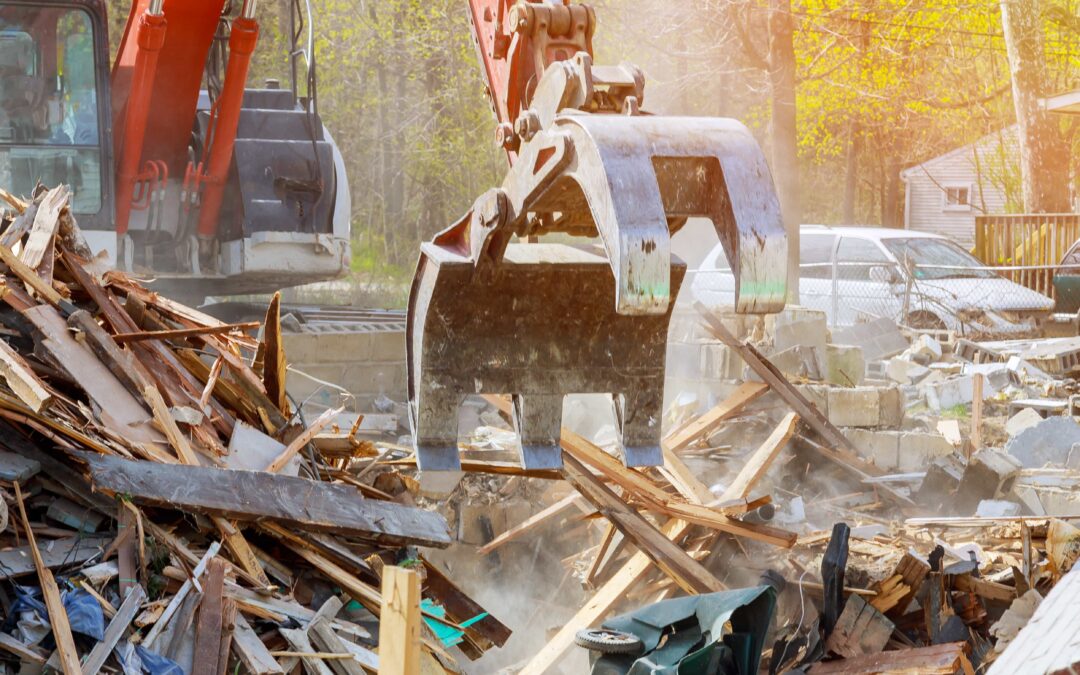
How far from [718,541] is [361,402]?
3850 mm

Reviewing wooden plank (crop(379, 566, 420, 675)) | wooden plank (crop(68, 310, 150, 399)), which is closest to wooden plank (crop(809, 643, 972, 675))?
wooden plank (crop(68, 310, 150, 399))

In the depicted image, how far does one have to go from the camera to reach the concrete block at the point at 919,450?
8.97 meters

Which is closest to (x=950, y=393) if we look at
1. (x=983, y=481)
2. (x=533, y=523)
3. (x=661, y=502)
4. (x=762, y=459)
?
(x=983, y=481)

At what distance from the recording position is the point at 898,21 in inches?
693

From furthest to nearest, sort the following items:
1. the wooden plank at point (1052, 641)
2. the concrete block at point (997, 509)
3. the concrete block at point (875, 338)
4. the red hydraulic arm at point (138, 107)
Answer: the concrete block at point (875, 338)
the red hydraulic arm at point (138, 107)
the concrete block at point (997, 509)
the wooden plank at point (1052, 641)

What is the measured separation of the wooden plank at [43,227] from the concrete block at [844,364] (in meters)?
6.50

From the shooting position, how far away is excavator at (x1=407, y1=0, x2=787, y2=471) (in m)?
3.59

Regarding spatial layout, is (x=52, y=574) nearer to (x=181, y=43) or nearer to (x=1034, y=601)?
(x=1034, y=601)

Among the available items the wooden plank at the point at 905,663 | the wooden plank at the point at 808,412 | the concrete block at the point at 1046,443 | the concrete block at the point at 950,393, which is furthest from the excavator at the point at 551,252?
the concrete block at the point at 950,393

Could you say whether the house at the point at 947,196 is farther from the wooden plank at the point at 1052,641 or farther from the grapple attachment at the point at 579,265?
the wooden plank at the point at 1052,641

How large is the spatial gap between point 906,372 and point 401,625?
427 inches

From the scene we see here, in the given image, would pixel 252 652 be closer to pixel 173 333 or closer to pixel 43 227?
pixel 173 333

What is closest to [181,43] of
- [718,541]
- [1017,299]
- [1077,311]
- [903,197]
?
[718,541]

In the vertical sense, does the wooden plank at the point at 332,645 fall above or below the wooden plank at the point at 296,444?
below
